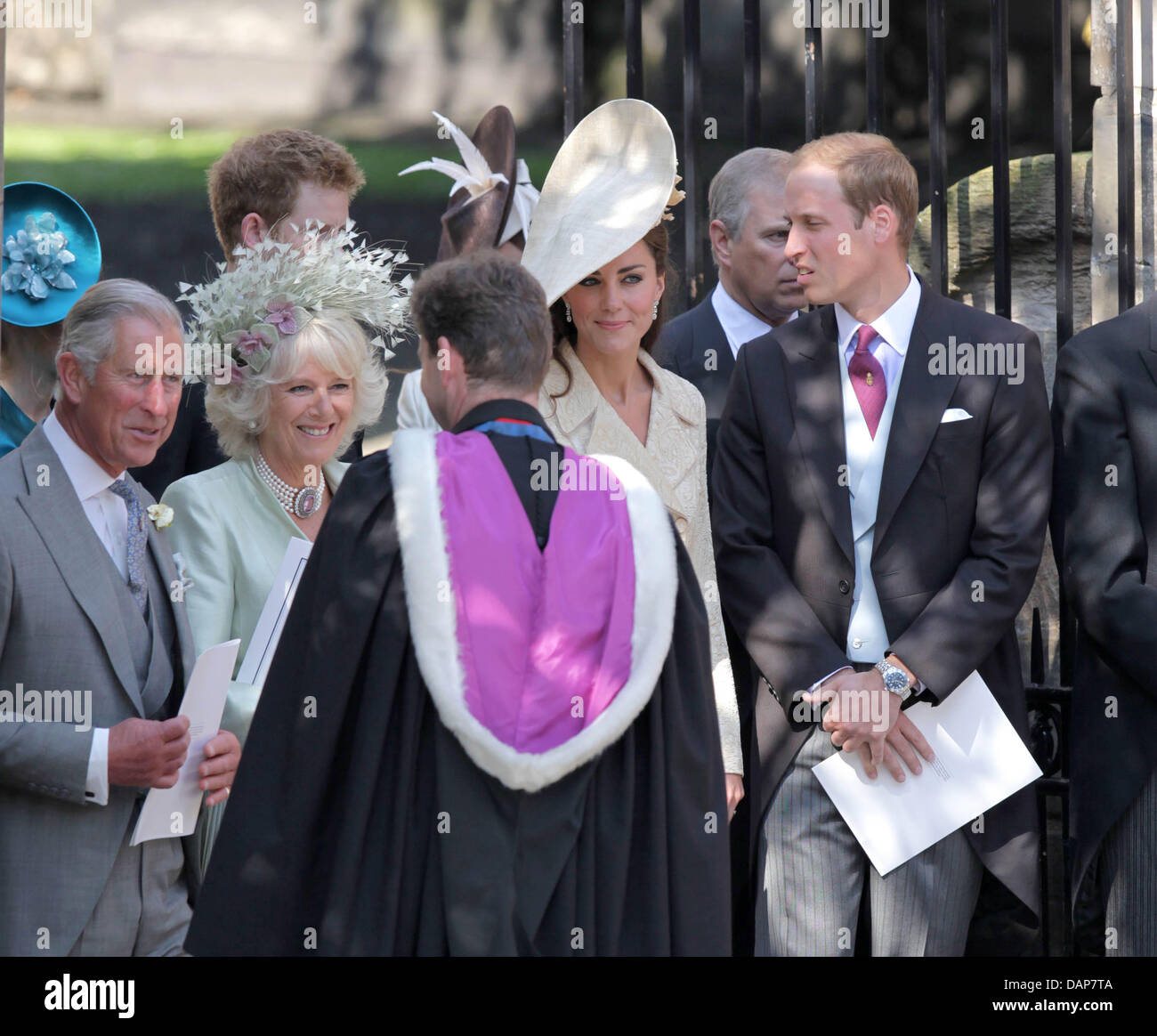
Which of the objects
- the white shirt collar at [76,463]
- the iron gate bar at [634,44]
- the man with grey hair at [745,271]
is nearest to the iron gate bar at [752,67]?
the man with grey hair at [745,271]

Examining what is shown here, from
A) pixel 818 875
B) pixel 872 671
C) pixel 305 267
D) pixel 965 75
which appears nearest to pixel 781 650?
pixel 872 671

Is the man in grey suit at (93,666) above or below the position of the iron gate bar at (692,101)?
below

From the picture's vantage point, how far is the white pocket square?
153 inches

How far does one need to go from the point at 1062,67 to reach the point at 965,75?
2.16 metres

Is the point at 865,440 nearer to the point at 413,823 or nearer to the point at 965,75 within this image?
the point at 413,823

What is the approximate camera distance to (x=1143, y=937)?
3.89m

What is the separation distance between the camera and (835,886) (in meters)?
3.85

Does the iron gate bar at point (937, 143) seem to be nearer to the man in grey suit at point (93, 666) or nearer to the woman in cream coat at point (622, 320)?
the woman in cream coat at point (622, 320)

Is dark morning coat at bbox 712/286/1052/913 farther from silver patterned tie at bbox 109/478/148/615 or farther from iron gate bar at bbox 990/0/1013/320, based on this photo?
silver patterned tie at bbox 109/478/148/615

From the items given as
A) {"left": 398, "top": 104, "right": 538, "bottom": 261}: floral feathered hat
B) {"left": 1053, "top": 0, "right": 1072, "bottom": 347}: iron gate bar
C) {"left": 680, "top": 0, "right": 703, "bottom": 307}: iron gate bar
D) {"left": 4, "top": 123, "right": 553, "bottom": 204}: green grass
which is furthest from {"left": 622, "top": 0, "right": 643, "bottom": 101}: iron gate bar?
{"left": 4, "top": 123, "right": 553, "bottom": 204}: green grass

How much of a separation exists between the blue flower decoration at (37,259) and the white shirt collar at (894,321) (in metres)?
2.01

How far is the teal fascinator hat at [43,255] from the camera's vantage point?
13.6 feet

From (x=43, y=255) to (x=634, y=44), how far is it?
1.69m

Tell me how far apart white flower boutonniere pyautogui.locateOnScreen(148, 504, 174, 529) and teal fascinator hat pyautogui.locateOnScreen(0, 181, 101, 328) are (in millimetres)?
729
